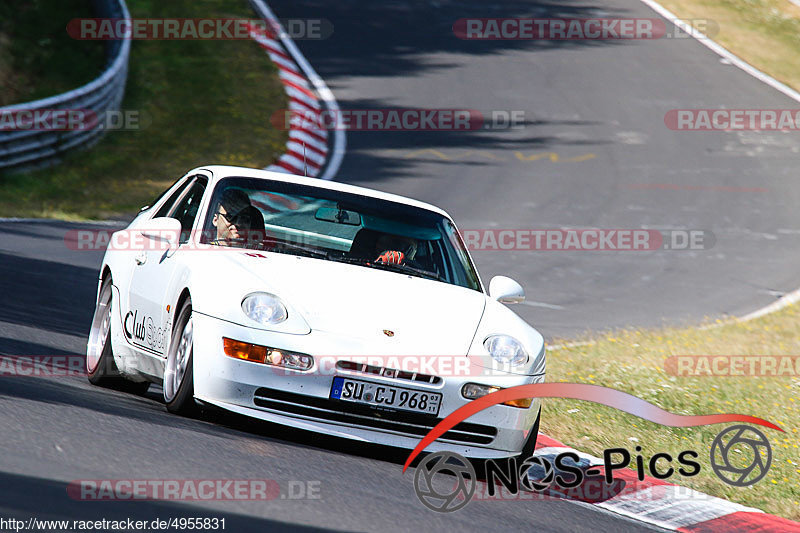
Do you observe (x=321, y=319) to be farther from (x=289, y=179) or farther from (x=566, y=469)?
(x=566, y=469)

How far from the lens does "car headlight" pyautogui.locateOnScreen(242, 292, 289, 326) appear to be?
592 cm

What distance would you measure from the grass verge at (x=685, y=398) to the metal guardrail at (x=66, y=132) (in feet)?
33.6

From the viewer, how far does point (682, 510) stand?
20.6 feet

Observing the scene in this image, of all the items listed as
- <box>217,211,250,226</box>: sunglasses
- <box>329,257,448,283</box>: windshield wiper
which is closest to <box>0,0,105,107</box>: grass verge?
<box>217,211,250,226</box>: sunglasses

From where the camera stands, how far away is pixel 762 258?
17.7 m

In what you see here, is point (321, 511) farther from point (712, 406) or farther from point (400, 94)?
point (400, 94)

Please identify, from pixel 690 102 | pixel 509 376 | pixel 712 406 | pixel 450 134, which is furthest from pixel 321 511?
pixel 690 102

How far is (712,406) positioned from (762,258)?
9401 millimetres

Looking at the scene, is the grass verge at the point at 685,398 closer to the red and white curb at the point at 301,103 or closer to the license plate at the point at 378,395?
the license plate at the point at 378,395

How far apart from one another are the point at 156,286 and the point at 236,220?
0.59 m

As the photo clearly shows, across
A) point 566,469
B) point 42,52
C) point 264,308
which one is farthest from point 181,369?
point 42,52

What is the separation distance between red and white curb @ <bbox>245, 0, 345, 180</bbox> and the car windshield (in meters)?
10.1

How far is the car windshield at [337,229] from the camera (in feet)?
22.8

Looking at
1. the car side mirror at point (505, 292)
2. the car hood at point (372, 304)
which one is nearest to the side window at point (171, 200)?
the car hood at point (372, 304)
